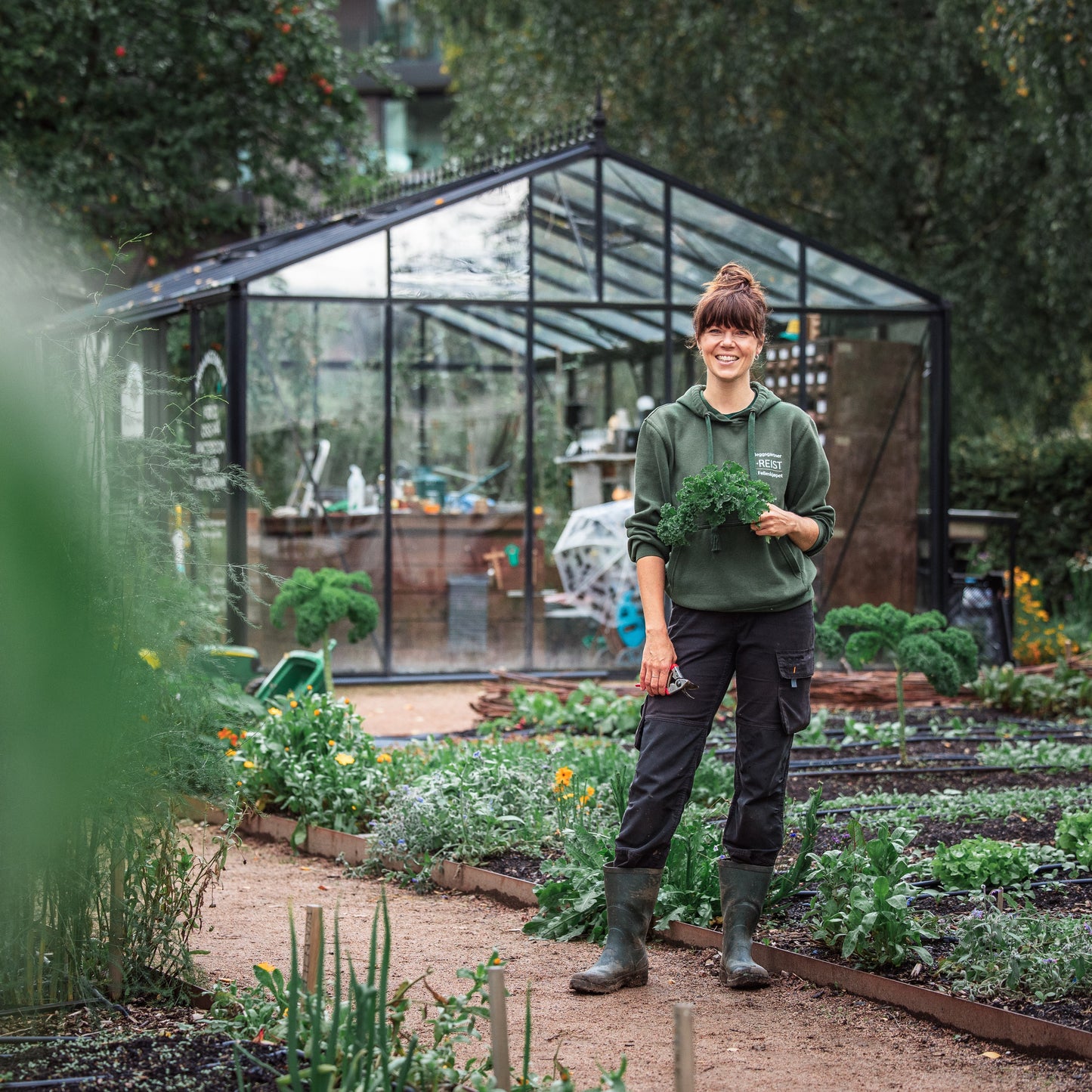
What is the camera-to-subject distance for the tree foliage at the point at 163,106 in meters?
14.1

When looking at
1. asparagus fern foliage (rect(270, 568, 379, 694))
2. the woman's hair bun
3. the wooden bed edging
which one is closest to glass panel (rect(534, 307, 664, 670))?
asparagus fern foliage (rect(270, 568, 379, 694))

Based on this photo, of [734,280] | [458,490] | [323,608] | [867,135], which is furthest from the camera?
[867,135]

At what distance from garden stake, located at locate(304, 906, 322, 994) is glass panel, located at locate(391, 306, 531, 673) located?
6.73 meters

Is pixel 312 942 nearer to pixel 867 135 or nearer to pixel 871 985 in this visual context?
pixel 871 985

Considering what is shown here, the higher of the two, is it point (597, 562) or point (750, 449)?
point (750, 449)

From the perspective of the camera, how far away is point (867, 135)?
1631cm

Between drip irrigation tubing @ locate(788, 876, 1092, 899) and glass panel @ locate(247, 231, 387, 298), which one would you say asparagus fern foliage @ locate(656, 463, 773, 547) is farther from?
glass panel @ locate(247, 231, 387, 298)

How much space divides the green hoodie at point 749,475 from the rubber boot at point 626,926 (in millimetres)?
686

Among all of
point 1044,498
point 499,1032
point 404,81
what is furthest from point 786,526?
point 404,81

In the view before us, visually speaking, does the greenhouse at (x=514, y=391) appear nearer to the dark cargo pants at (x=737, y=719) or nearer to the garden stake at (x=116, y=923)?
the dark cargo pants at (x=737, y=719)

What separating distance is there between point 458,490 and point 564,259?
70.5 inches

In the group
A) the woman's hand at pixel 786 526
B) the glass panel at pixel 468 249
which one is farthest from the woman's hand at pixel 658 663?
the glass panel at pixel 468 249

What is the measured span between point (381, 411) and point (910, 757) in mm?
4678

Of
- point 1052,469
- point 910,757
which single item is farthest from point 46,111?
point 910,757
